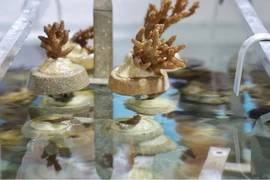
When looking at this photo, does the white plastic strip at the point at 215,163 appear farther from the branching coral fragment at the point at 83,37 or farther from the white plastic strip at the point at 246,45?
the branching coral fragment at the point at 83,37

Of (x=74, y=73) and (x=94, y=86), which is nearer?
(x=74, y=73)

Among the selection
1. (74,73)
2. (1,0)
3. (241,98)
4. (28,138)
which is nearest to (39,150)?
(28,138)

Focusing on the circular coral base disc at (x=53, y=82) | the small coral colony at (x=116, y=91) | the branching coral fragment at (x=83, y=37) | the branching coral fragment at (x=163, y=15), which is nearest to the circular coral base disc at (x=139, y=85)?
the small coral colony at (x=116, y=91)

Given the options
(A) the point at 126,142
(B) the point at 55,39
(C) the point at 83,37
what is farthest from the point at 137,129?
(C) the point at 83,37

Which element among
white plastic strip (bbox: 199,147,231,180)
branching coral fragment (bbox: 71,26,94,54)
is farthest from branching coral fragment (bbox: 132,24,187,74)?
branching coral fragment (bbox: 71,26,94,54)

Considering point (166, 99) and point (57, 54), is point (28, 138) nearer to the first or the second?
point (57, 54)

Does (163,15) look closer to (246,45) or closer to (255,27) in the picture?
(255,27)
